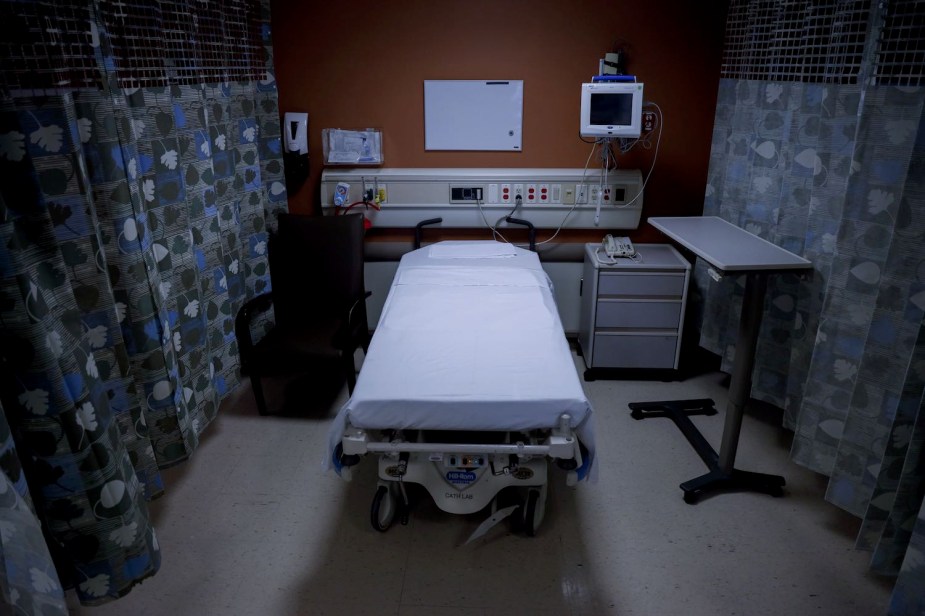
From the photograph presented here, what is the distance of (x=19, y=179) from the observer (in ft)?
5.34

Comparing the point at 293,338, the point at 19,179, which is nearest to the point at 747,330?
the point at 293,338

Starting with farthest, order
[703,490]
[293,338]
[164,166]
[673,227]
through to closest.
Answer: [293,338]
[673,227]
[703,490]
[164,166]

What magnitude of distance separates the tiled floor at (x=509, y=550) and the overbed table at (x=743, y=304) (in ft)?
0.24

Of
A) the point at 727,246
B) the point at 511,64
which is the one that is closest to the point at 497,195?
Answer: the point at 511,64

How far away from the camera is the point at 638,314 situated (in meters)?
3.52

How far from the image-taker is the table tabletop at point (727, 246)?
2346 millimetres

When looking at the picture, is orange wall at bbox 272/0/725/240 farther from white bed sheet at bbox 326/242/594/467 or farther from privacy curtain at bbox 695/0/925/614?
white bed sheet at bbox 326/242/594/467

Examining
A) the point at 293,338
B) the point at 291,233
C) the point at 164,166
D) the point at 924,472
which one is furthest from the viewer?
the point at 291,233

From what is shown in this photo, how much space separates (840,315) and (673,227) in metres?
0.88

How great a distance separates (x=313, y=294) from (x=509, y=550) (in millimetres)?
1849

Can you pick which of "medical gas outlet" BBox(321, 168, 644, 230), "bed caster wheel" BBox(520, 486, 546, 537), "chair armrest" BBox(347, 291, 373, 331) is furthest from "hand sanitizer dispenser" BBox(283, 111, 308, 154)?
"bed caster wheel" BBox(520, 486, 546, 537)

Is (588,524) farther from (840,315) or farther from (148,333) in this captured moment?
(148,333)

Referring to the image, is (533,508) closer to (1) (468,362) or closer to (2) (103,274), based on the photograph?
(1) (468,362)

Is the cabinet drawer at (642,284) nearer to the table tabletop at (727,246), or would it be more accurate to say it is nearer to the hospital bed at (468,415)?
the table tabletop at (727,246)
